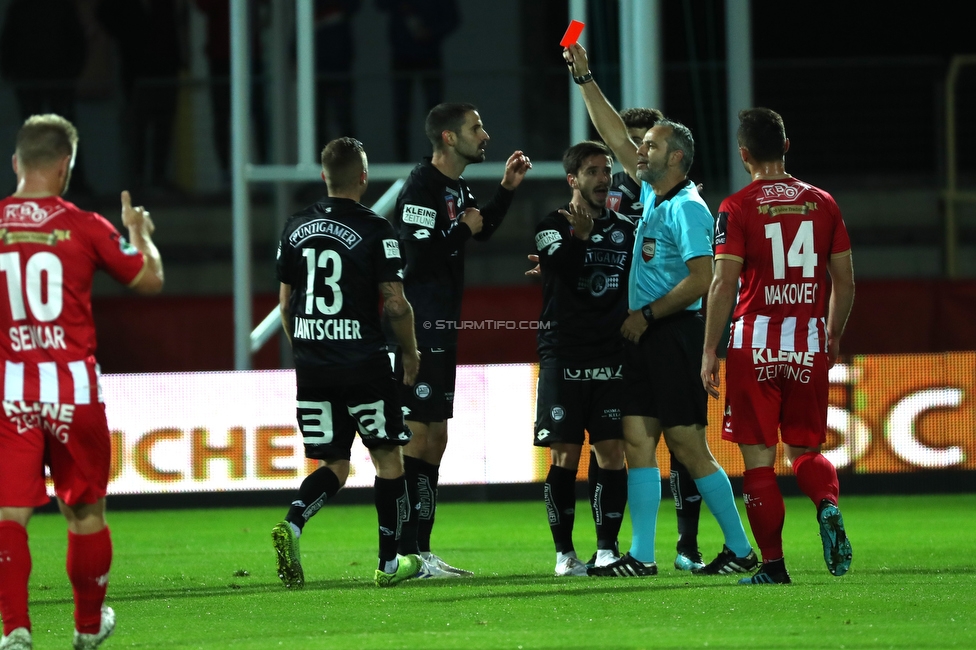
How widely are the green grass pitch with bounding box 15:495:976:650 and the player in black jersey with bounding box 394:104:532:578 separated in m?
0.53

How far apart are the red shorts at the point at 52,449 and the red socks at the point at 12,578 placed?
95mm

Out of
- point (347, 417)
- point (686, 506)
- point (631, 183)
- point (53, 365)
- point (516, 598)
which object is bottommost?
point (516, 598)

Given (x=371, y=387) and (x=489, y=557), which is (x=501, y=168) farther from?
(x=371, y=387)

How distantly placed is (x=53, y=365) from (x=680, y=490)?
3427 millimetres

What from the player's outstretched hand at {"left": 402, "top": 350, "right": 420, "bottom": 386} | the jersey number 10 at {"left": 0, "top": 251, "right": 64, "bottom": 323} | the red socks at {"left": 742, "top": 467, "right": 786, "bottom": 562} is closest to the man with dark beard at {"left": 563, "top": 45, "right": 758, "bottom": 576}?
the red socks at {"left": 742, "top": 467, "right": 786, "bottom": 562}

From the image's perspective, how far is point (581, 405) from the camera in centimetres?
698

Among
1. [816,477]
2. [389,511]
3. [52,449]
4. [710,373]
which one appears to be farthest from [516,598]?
[52,449]

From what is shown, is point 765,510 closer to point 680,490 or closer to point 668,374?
point 668,374

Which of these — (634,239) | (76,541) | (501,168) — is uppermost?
(501,168)

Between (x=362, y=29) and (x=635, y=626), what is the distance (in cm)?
1406

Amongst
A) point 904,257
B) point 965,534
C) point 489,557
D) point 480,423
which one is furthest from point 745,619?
point 904,257

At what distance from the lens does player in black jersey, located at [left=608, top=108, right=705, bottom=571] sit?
281 inches

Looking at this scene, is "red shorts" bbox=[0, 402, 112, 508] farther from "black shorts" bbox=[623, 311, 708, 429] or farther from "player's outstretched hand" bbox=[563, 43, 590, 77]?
"player's outstretched hand" bbox=[563, 43, 590, 77]

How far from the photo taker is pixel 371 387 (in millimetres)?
6598
